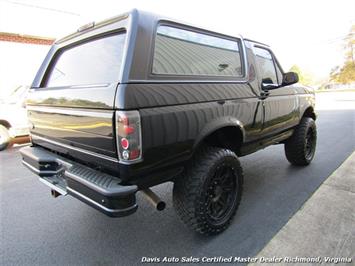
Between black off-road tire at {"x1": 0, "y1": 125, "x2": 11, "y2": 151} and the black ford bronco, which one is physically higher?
the black ford bronco

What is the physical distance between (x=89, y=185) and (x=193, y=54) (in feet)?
4.79

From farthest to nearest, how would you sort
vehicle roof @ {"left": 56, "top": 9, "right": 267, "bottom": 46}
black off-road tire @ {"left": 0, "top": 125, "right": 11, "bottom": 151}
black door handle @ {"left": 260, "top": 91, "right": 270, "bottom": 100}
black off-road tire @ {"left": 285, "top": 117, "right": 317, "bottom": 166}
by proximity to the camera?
black off-road tire @ {"left": 0, "top": 125, "right": 11, "bottom": 151}, black off-road tire @ {"left": 285, "top": 117, "right": 317, "bottom": 166}, black door handle @ {"left": 260, "top": 91, "right": 270, "bottom": 100}, vehicle roof @ {"left": 56, "top": 9, "right": 267, "bottom": 46}

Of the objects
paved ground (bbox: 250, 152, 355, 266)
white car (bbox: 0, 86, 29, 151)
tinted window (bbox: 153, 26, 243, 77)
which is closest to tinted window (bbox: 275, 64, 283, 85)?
tinted window (bbox: 153, 26, 243, 77)

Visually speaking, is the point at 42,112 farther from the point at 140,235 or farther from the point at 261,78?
the point at 261,78

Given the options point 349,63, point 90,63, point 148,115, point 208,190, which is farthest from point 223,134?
point 349,63

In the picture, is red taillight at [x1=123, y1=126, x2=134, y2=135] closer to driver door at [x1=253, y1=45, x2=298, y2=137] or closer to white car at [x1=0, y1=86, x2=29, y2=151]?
driver door at [x1=253, y1=45, x2=298, y2=137]

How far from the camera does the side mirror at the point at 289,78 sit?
349 cm

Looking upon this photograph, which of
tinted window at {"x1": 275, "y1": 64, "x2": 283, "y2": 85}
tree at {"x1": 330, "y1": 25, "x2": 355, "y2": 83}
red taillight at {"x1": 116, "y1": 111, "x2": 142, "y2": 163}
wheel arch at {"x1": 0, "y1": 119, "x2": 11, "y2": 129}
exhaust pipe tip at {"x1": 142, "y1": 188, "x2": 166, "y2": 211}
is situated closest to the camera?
red taillight at {"x1": 116, "y1": 111, "x2": 142, "y2": 163}

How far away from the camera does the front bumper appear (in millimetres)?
1798

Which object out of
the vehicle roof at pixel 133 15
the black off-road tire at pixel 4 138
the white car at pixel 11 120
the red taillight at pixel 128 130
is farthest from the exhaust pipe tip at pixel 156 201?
the black off-road tire at pixel 4 138

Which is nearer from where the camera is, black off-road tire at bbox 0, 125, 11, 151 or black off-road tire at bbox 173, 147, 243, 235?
black off-road tire at bbox 173, 147, 243, 235

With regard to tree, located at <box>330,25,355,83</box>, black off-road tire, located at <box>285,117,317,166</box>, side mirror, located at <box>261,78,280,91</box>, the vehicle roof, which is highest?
tree, located at <box>330,25,355,83</box>

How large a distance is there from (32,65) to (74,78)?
11.3m

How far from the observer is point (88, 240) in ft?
Answer: 8.27
